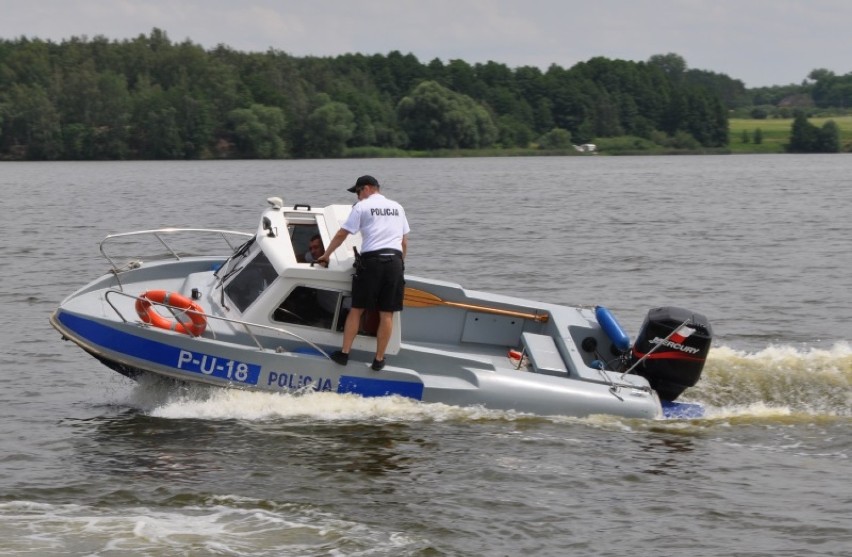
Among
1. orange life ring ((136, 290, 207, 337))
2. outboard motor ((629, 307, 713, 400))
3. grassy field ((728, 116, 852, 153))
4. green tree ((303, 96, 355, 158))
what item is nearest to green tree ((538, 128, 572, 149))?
grassy field ((728, 116, 852, 153))

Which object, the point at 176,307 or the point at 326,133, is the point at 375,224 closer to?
the point at 176,307

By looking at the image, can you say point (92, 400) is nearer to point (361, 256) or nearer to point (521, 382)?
point (361, 256)

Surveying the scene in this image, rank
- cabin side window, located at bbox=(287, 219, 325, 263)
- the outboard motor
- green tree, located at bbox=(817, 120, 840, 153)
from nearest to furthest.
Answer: the outboard motor → cabin side window, located at bbox=(287, 219, 325, 263) → green tree, located at bbox=(817, 120, 840, 153)

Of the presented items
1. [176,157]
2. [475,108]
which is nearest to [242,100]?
[176,157]

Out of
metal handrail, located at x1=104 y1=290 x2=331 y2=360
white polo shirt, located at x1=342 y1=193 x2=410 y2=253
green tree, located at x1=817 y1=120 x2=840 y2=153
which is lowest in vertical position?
metal handrail, located at x1=104 y1=290 x2=331 y2=360

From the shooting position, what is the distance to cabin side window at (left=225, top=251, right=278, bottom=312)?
40.2ft

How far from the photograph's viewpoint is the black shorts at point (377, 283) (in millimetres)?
11625

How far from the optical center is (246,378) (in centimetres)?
1186

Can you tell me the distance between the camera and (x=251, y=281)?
40.5 feet

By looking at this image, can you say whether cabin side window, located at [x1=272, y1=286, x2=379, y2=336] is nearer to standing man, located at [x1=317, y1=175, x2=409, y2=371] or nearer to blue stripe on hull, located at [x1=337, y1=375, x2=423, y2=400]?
standing man, located at [x1=317, y1=175, x2=409, y2=371]

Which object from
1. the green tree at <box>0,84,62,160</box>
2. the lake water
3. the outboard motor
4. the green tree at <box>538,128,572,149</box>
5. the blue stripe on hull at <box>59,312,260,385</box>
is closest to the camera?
the lake water

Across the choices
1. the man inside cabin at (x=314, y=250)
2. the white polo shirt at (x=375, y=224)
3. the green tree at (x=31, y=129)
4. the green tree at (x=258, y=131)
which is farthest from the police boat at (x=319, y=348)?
the green tree at (x=258, y=131)

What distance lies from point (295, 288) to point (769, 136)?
361ft

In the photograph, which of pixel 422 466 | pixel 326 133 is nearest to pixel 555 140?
pixel 326 133
